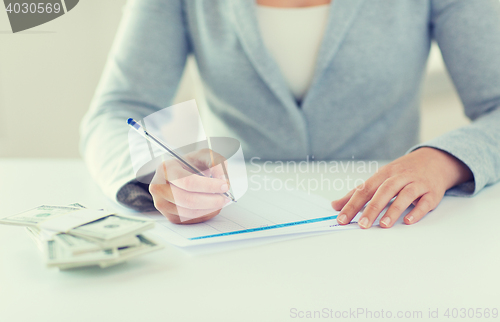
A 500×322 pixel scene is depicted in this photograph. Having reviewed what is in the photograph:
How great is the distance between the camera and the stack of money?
32cm

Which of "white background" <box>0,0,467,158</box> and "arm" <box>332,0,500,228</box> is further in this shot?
"white background" <box>0,0,467,158</box>

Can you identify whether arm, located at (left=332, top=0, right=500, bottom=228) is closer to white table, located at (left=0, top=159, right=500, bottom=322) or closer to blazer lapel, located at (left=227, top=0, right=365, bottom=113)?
white table, located at (left=0, top=159, right=500, bottom=322)

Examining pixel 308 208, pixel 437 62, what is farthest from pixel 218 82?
pixel 437 62

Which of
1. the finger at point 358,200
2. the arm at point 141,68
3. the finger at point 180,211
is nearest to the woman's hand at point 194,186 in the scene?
the finger at point 180,211

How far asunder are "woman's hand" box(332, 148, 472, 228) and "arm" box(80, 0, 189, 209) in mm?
417

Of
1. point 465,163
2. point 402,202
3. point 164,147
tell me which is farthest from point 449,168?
point 164,147

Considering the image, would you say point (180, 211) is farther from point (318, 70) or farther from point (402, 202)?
point (318, 70)

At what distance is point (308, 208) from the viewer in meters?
0.51

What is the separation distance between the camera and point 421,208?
18.9 inches

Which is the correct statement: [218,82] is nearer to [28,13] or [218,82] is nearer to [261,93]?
[261,93]

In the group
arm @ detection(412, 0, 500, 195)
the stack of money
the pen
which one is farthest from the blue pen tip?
arm @ detection(412, 0, 500, 195)

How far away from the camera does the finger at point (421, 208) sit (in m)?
0.47

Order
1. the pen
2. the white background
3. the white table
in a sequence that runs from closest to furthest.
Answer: the white table < the pen < the white background

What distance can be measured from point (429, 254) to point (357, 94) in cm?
51
